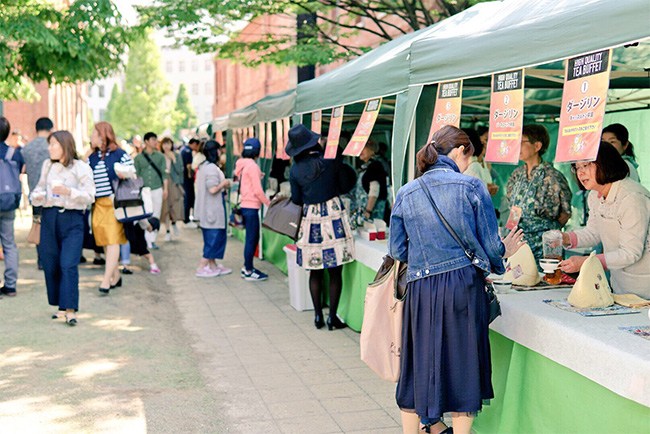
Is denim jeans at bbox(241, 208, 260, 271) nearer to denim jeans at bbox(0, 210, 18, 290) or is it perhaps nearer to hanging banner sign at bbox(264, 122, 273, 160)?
hanging banner sign at bbox(264, 122, 273, 160)

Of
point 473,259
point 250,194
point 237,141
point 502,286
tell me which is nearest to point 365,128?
point 502,286

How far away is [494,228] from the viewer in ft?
13.9

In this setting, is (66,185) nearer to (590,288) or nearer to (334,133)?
(334,133)

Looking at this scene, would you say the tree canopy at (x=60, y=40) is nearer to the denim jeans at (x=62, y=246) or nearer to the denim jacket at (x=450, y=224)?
the denim jeans at (x=62, y=246)

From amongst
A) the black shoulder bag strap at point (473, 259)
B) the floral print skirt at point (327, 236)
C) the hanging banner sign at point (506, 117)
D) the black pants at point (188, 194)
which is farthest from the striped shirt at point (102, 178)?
the black pants at point (188, 194)

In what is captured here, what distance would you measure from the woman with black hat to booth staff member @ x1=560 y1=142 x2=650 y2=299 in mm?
3005

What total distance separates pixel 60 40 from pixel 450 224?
956cm

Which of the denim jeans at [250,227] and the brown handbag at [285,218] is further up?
the brown handbag at [285,218]

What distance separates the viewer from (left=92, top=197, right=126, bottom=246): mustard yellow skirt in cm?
905

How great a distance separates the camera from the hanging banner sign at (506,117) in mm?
4473

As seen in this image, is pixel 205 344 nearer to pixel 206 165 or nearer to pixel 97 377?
pixel 97 377

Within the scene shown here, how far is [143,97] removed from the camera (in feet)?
236

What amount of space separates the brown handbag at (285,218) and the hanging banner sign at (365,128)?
160 centimetres

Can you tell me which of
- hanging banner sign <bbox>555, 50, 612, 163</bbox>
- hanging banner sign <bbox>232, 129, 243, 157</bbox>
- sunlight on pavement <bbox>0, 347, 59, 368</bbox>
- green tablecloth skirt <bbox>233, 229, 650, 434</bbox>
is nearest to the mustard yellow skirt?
sunlight on pavement <bbox>0, 347, 59, 368</bbox>
